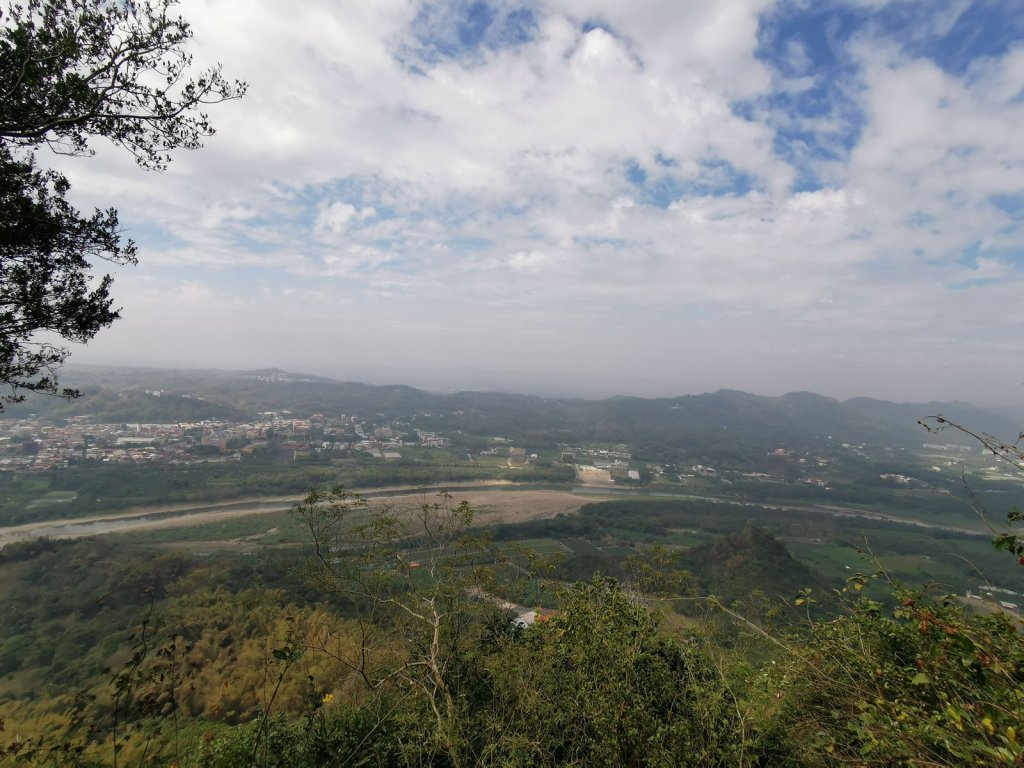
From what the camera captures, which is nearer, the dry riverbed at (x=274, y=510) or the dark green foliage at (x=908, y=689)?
the dark green foliage at (x=908, y=689)

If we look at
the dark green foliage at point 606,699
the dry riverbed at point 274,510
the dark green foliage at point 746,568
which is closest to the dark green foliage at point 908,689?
the dark green foliage at point 606,699

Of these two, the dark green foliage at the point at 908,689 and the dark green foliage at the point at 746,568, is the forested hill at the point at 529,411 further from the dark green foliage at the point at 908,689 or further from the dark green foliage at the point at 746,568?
the dark green foliage at the point at 908,689

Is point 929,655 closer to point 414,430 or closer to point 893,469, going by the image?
point 414,430

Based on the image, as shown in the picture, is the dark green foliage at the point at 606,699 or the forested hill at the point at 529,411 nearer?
the dark green foliage at the point at 606,699

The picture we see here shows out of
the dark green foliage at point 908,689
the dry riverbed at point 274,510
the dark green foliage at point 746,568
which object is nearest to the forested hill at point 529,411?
the dry riverbed at point 274,510

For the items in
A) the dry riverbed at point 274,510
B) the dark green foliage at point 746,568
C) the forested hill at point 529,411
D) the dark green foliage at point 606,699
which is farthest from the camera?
the forested hill at point 529,411

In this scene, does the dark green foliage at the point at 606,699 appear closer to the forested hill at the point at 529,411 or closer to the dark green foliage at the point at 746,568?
the dark green foliage at the point at 746,568

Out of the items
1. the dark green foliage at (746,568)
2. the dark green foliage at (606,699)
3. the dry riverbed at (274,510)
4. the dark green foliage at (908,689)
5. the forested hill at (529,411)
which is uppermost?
the dark green foliage at (908,689)

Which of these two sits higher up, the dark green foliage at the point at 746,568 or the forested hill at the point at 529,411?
the forested hill at the point at 529,411

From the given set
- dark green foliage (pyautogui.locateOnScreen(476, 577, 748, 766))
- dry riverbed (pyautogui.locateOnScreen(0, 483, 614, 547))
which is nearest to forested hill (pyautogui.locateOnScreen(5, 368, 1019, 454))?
dry riverbed (pyautogui.locateOnScreen(0, 483, 614, 547))

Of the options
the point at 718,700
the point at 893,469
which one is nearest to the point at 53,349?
the point at 718,700

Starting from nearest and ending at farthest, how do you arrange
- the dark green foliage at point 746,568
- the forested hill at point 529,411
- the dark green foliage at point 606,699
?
the dark green foliage at point 606,699
the dark green foliage at point 746,568
the forested hill at point 529,411
